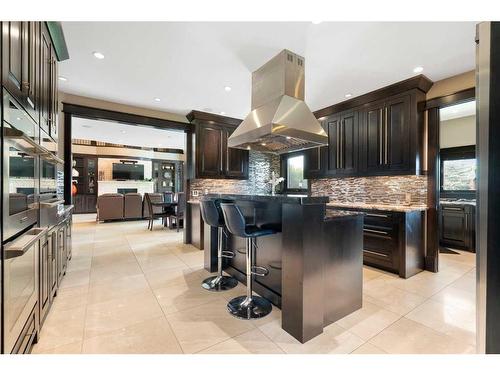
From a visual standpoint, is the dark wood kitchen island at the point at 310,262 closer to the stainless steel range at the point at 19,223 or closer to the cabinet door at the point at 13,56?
the stainless steel range at the point at 19,223

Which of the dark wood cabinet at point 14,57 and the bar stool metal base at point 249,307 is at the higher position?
the dark wood cabinet at point 14,57

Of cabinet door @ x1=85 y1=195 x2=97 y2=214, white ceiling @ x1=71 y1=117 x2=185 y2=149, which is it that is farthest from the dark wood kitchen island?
cabinet door @ x1=85 y1=195 x2=97 y2=214

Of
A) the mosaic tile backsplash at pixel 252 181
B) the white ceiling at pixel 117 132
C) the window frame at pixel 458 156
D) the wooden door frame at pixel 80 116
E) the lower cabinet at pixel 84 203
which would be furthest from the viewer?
the lower cabinet at pixel 84 203

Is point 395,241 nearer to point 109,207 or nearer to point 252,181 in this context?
point 252,181

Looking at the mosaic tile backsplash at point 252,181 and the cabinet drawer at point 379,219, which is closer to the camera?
the cabinet drawer at point 379,219

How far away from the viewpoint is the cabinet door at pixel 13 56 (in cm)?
114

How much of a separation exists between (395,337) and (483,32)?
1.93 meters

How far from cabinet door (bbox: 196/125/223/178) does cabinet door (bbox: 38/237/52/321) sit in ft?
9.19

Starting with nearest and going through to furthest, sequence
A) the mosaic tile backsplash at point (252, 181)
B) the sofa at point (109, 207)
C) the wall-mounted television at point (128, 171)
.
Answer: the mosaic tile backsplash at point (252, 181)
the sofa at point (109, 207)
the wall-mounted television at point (128, 171)

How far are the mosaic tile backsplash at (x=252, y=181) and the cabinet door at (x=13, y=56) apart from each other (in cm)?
325

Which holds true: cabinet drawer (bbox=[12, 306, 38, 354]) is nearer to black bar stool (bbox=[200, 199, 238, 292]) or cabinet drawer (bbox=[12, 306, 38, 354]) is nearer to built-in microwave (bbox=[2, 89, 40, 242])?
built-in microwave (bbox=[2, 89, 40, 242])

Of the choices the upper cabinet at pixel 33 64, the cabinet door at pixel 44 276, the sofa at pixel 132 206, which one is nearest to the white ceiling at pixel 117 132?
the sofa at pixel 132 206

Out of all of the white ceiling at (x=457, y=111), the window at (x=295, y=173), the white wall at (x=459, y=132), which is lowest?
the window at (x=295, y=173)
